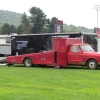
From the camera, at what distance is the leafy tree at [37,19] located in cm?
10350

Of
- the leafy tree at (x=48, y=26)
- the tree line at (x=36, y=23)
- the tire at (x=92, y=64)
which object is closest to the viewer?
the tire at (x=92, y=64)

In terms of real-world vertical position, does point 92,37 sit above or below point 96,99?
above

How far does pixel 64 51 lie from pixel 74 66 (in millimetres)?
2636

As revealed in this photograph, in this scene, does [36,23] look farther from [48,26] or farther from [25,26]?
[48,26]

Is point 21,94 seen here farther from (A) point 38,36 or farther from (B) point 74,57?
(A) point 38,36

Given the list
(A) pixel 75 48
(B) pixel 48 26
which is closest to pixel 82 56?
(A) pixel 75 48

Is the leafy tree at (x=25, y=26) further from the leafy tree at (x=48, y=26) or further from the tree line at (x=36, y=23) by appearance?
the leafy tree at (x=48, y=26)

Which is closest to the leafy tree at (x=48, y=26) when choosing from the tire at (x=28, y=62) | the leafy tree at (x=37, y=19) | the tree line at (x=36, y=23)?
the tree line at (x=36, y=23)

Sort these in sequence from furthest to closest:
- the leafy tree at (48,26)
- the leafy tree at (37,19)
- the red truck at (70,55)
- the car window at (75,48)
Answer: the leafy tree at (37,19) < the leafy tree at (48,26) < the car window at (75,48) < the red truck at (70,55)

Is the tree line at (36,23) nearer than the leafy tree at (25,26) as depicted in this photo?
Yes

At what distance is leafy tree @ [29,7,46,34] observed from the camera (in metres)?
104

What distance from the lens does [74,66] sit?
2361 centimetres

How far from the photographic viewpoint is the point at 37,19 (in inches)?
4097

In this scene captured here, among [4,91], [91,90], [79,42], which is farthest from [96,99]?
[79,42]
